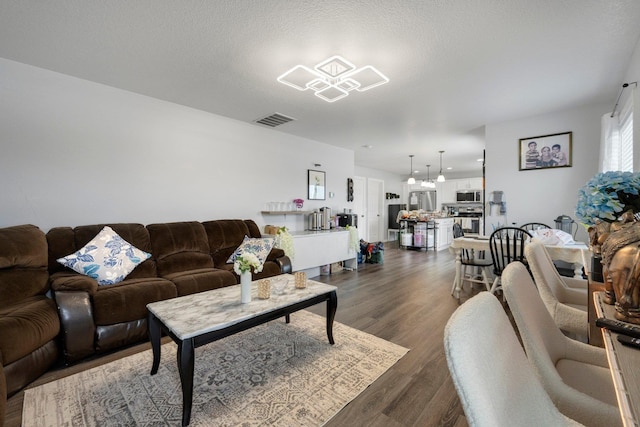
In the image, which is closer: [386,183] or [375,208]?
[375,208]

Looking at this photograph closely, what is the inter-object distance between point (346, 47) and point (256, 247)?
2.40m

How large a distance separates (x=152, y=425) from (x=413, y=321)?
7.75 feet

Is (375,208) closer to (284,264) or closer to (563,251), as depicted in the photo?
(284,264)

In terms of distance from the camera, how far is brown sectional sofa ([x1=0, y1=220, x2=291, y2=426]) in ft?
5.99

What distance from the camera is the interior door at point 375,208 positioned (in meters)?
8.47

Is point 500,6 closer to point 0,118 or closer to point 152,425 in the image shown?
point 152,425

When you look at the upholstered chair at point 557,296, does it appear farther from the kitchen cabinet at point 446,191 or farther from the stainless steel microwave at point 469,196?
the kitchen cabinet at point 446,191

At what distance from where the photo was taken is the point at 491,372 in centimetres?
59

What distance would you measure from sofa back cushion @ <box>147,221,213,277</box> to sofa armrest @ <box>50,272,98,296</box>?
74 centimetres

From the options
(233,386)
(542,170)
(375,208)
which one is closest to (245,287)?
(233,386)

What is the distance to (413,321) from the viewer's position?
2.90m

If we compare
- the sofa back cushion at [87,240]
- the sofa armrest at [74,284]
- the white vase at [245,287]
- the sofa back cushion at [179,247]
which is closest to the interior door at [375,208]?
the sofa back cushion at [179,247]

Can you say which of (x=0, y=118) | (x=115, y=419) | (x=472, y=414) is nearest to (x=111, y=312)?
(x=115, y=419)

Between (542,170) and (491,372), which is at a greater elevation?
(542,170)
